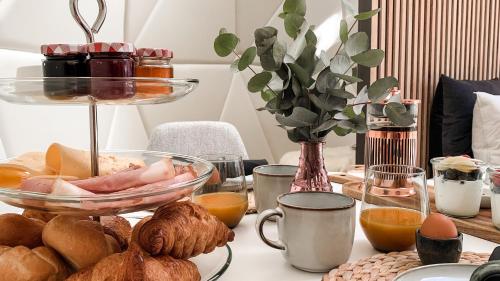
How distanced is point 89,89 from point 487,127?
Result: 2628mm

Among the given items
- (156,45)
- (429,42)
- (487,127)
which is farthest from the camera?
(429,42)

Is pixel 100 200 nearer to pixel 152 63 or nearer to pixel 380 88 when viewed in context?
pixel 152 63

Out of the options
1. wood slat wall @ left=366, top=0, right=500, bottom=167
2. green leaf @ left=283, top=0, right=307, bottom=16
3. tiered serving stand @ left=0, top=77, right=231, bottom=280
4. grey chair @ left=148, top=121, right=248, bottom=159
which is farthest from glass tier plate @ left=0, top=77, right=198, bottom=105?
wood slat wall @ left=366, top=0, right=500, bottom=167

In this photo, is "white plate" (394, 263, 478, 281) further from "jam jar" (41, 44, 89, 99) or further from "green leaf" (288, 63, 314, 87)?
"jam jar" (41, 44, 89, 99)

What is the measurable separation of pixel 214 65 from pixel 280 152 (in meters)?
0.69

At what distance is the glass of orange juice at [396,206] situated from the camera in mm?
782

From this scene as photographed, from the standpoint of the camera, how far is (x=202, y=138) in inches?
72.5

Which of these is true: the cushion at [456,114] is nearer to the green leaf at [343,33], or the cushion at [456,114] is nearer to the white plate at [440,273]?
the green leaf at [343,33]

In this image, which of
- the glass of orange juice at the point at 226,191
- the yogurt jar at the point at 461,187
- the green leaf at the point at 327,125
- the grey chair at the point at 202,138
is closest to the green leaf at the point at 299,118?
the green leaf at the point at 327,125

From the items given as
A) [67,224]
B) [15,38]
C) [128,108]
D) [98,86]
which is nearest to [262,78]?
[98,86]

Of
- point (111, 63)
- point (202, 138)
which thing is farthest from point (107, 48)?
point (202, 138)

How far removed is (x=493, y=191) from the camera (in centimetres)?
91

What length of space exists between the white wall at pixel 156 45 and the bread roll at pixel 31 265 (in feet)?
4.63

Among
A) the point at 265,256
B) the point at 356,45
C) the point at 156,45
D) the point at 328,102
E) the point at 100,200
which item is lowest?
the point at 265,256
